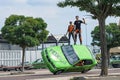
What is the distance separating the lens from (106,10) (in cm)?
2097

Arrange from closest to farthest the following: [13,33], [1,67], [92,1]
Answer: [92,1]
[13,33]
[1,67]

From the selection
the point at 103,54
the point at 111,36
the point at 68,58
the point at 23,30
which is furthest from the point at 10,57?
the point at 103,54

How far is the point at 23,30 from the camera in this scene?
36688mm

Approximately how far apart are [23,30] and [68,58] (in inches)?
264

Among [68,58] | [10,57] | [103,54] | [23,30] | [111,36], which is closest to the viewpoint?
[103,54]

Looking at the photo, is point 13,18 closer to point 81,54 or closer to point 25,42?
point 25,42

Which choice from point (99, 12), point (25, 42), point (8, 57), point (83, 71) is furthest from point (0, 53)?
point (99, 12)

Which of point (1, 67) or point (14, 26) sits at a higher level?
point (14, 26)

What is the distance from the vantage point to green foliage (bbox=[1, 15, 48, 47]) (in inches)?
1446

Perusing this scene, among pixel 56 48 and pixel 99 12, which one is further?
pixel 56 48

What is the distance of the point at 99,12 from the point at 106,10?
0.41 metres

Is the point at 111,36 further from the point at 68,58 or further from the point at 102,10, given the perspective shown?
the point at 102,10

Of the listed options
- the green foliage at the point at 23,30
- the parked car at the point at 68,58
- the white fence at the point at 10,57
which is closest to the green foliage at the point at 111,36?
the white fence at the point at 10,57

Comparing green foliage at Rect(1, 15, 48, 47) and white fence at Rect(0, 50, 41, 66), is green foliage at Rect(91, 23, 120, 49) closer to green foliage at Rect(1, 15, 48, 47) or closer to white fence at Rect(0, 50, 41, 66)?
white fence at Rect(0, 50, 41, 66)
